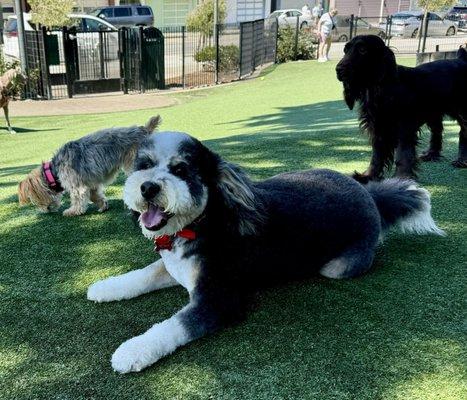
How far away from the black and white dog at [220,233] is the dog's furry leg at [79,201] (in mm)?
1813

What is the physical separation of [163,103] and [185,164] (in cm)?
1274

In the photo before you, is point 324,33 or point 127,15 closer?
point 324,33

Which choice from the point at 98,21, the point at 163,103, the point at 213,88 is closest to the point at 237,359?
the point at 163,103

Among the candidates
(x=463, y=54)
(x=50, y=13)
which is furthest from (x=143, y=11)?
(x=463, y=54)

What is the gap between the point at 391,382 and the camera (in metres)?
2.13

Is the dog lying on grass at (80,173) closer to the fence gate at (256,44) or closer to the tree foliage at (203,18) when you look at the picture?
the fence gate at (256,44)

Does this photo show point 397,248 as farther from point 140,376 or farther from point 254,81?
point 254,81

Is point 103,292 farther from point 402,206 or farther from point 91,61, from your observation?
point 91,61

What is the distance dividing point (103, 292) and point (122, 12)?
95.9ft

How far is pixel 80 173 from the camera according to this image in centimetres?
462

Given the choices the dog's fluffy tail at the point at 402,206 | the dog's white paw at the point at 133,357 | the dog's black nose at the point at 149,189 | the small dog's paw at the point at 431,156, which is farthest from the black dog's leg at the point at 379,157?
the dog's white paw at the point at 133,357

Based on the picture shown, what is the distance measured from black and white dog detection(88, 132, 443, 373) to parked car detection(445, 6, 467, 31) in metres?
34.8

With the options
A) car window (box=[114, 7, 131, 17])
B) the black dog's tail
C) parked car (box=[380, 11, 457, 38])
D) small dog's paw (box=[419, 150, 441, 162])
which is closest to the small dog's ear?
small dog's paw (box=[419, 150, 441, 162])

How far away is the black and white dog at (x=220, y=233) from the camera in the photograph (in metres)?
2.32
